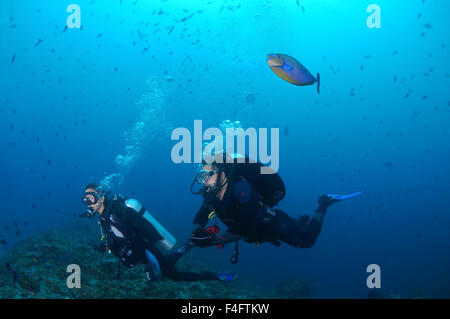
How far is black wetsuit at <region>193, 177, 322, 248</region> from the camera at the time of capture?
371 centimetres

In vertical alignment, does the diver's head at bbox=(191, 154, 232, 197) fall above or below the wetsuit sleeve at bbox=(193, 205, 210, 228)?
above

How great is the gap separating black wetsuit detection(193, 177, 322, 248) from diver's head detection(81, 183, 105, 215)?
86.8 inches

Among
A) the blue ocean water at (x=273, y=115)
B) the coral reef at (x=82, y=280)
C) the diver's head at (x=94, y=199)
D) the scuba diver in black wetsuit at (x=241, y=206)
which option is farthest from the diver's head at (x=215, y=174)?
the blue ocean water at (x=273, y=115)

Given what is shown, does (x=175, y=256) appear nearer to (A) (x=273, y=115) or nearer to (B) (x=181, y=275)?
(B) (x=181, y=275)

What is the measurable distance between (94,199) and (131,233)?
1.07m

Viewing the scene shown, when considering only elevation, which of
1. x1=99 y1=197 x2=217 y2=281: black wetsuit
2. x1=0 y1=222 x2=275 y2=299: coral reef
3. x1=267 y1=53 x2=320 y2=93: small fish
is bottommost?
x1=0 y1=222 x2=275 y2=299: coral reef

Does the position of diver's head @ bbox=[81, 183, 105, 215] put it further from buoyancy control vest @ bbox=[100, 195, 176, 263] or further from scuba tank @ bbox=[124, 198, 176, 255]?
scuba tank @ bbox=[124, 198, 176, 255]

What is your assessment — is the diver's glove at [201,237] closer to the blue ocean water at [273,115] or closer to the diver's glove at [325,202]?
the diver's glove at [325,202]

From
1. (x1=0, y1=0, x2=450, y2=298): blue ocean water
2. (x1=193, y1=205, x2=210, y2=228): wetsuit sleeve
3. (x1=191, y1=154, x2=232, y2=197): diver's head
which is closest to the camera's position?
(x1=191, y1=154, x2=232, y2=197): diver's head

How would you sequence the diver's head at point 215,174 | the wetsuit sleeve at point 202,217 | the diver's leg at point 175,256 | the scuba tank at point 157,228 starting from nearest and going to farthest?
the diver's head at point 215,174 < the wetsuit sleeve at point 202,217 < the scuba tank at point 157,228 < the diver's leg at point 175,256

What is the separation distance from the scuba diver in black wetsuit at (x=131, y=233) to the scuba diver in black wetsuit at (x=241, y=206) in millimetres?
1326

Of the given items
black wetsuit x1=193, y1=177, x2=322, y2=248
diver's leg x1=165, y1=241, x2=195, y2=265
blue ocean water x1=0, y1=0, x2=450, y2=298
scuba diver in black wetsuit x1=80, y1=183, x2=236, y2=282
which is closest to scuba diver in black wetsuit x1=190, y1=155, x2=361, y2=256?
black wetsuit x1=193, y1=177, x2=322, y2=248

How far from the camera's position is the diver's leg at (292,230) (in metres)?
4.23

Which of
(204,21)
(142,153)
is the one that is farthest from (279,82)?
(142,153)
